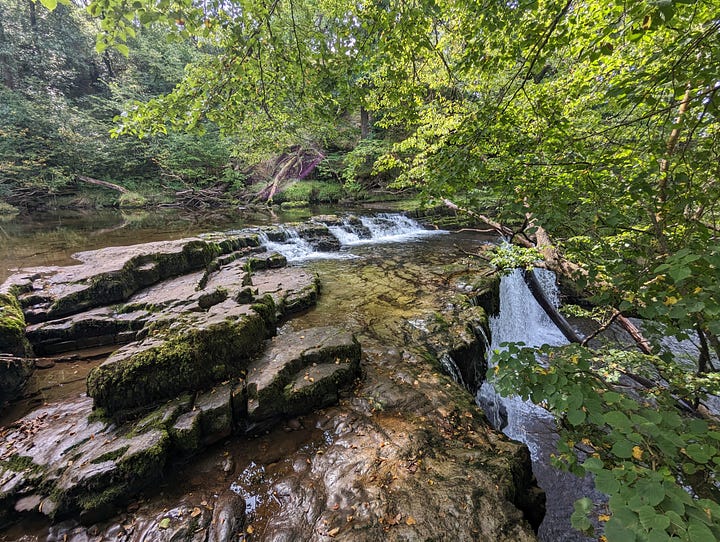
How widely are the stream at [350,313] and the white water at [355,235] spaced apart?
5 centimetres

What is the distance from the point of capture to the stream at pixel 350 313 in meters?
2.62

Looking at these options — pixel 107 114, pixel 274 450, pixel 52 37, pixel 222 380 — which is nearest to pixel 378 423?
pixel 274 450

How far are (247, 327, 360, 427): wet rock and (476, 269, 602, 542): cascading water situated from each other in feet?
5.58

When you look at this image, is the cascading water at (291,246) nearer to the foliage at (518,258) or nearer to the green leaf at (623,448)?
the foliage at (518,258)

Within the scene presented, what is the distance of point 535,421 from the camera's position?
459cm

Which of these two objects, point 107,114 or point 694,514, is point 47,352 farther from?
point 107,114

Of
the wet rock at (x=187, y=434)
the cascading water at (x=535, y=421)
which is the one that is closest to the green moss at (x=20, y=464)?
the wet rock at (x=187, y=434)

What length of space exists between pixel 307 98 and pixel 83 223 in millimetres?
16021

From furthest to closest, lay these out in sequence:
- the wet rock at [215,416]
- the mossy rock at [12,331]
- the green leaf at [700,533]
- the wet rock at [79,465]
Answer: the mossy rock at [12,331]
the wet rock at [215,416]
the wet rock at [79,465]
the green leaf at [700,533]

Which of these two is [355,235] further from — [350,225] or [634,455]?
[634,455]

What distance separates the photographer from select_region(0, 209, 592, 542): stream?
2.62 metres

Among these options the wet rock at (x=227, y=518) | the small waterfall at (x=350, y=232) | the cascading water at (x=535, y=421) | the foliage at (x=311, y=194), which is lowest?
the cascading water at (x=535, y=421)

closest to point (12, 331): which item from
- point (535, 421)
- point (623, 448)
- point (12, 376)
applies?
point (12, 376)

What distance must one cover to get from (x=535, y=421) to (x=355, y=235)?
8.84 metres
